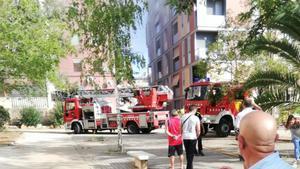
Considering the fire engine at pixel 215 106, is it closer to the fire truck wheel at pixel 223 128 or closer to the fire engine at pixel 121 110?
the fire truck wheel at pixel 223 128

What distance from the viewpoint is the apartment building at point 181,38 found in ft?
143

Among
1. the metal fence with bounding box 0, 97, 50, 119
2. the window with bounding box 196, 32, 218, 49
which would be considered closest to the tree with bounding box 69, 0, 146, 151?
the window with bounding box 196, 32, 218, 49

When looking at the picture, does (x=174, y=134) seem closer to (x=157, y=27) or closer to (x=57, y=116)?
(x=57, y=116)

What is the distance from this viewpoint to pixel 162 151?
18.5 m

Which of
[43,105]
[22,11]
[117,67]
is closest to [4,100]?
[43,105]

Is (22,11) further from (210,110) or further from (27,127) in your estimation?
(27,127)

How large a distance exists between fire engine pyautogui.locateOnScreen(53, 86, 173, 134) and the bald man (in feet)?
88.1

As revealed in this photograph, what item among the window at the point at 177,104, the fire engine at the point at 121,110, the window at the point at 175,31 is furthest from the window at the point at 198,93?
the window at the point at 177,104

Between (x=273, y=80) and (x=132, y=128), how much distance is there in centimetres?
1955

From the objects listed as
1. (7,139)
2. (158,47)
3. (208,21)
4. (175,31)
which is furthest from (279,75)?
(158,47)

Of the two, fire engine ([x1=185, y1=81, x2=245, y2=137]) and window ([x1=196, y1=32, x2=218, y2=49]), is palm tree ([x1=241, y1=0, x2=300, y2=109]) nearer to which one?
fire engine ([x1=185, y1=81, x2=245, y2=137])

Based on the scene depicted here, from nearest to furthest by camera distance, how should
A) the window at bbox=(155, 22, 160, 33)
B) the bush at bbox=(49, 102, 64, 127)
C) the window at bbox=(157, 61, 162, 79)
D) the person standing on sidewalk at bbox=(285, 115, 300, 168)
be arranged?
the person standing on sidewalk at bbox=(285, 115, 300, 168), the bush at bbox=(49, 102, 64, 127), the window at bbox=(157, 61, 162, 79), the window at bbox=(155, 22, 160, 33)

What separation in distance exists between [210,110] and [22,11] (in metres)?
12.2

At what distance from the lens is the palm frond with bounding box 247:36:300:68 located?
12393mm
